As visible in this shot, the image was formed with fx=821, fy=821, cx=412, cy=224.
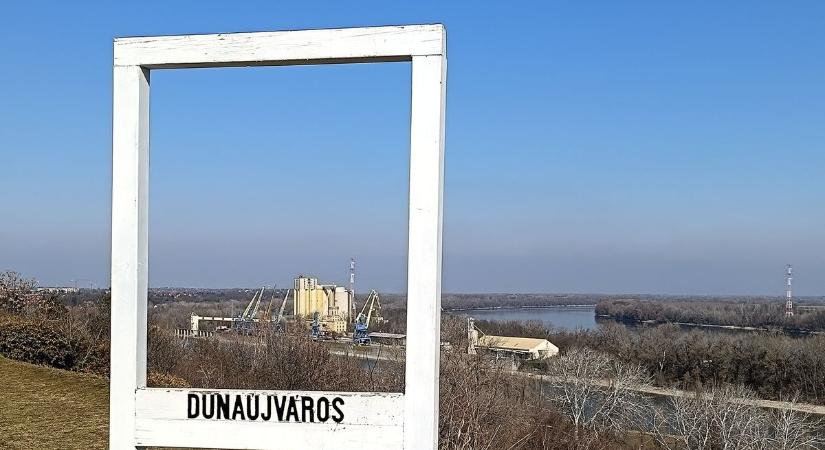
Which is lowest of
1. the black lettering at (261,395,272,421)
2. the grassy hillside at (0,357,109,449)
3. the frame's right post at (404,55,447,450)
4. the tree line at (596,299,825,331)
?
the tree line at (596,299,825,331)

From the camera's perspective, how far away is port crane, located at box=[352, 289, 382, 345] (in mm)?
10616

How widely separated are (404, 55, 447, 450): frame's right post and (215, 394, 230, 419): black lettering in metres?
0.67

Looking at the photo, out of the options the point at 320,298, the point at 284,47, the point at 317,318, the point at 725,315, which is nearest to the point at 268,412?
the point at 284,47

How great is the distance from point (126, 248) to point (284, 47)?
982 millimetres

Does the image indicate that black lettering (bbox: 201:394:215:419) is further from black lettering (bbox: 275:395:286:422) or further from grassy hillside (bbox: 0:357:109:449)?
grassy hillside (bbox: 0:357:109:449)

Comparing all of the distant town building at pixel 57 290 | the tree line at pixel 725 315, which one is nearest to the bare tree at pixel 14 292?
the distant town building at pixel 57 290

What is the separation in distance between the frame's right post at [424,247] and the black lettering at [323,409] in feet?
0.97

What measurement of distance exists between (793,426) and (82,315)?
23.3 m

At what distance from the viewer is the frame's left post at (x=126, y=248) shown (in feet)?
10.3

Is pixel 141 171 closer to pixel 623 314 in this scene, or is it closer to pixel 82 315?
pixel 82 315

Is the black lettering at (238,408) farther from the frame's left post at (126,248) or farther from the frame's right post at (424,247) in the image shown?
the frame's right post at (424,247)

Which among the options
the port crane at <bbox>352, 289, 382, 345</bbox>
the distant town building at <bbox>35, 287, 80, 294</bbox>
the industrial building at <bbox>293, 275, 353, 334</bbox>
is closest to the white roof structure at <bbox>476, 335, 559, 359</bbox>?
the distant town building at <bbox>35, 287, 80, 294</bbox>

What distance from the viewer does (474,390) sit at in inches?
663

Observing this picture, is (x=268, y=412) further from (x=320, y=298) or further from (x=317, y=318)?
(x=317, y=318)
